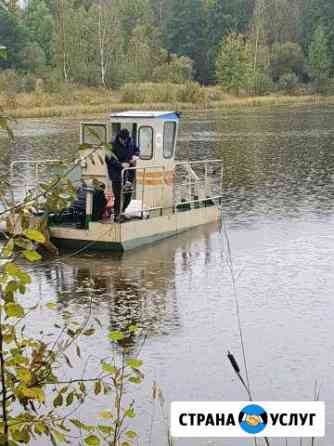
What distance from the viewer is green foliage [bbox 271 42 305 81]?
11262 centimetres

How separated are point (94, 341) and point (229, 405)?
6.40 metres

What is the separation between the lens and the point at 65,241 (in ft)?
57.2

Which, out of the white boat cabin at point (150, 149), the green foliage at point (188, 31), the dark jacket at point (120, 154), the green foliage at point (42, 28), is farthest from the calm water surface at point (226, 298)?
the green foliage at point (188, 31)

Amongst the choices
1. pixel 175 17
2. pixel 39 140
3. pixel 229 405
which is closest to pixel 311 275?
pixel 229 405

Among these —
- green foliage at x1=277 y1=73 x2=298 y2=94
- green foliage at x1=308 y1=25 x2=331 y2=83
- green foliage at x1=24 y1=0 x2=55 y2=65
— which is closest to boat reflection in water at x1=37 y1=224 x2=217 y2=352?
green foliage at x1=277 y1=73 x2=298 y2=94

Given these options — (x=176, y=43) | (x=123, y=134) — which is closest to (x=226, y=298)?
(x=123, y=134)

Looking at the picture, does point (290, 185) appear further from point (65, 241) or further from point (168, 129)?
point (65, 241)

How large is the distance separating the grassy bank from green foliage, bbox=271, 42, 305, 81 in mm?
23075

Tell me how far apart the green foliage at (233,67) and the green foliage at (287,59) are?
33.2ft

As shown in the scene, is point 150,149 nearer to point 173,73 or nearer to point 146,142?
point 146,142

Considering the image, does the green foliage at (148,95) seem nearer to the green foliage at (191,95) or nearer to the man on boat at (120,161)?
the green foliage at (191,95)

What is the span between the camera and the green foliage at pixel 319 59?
4269 inches

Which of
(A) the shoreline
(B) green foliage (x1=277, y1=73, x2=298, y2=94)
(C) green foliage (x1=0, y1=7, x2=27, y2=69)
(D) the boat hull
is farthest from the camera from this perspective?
(B) green foliage (x1=277, y1=73, x2=298, y2=94)

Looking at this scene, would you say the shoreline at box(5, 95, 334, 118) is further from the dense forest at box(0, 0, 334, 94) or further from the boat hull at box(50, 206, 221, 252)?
the boat hull at box(50, 206, 221, 252)
